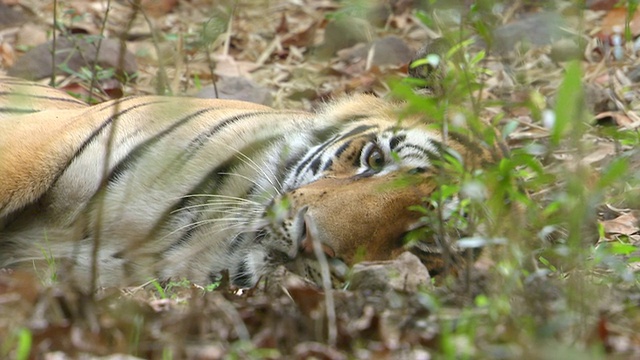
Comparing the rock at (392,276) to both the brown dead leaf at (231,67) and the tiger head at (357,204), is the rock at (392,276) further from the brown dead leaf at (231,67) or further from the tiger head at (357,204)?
the brown dead leaf at (231,67)

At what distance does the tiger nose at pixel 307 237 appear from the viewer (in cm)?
272

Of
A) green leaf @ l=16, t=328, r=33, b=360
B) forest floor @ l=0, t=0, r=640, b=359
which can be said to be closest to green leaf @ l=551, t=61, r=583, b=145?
forest floor @ l=0, t=0, r=640, b=359

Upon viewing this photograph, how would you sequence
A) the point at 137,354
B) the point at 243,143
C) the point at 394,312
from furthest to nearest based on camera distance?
the point at 243,143 < the point at 394,312 < the point at 137,354

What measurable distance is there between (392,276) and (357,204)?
60 cm

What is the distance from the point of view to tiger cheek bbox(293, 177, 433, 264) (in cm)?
275

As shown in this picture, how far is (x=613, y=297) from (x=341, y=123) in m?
1.79

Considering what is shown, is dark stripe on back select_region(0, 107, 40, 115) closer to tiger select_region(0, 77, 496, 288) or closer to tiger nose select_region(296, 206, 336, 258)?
tiger select_region(0, 77, 496, 288)

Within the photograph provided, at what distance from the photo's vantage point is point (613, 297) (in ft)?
7.36

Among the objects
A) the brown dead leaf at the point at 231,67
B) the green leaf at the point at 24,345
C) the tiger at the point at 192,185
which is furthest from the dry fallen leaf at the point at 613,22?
the green leaf at the point at 24,345

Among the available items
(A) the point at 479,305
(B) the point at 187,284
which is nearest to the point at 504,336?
(A) the point at 479,305

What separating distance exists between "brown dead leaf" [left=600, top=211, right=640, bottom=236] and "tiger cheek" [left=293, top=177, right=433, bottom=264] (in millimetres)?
1149

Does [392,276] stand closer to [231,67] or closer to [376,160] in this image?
[376,160]

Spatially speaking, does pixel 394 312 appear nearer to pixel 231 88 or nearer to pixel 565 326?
pixel 565 326

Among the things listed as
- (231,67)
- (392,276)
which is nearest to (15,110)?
(392,276)
